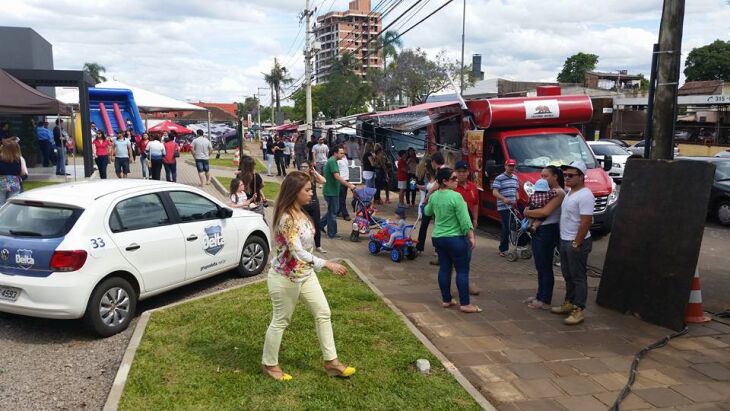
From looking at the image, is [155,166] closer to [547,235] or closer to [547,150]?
[547,150]

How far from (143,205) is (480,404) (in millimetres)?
4321

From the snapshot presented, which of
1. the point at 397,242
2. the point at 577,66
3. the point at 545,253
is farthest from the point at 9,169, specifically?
the point at 577,66

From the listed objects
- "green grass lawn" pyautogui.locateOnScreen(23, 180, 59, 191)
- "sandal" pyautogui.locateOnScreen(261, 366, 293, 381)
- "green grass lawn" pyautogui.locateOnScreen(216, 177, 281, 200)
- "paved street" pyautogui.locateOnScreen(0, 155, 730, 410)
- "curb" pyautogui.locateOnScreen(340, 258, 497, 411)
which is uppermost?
"green grass lawn" pyautogui.locateOnScreen(23, 180, 59, 191)

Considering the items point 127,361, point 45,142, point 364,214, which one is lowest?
point 127,361

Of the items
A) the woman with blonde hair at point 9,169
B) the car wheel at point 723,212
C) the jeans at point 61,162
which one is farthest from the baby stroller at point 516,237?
the jeans at point 61,162

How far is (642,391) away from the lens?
466 cm

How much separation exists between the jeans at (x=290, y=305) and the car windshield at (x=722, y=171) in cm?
1232

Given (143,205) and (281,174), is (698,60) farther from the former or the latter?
(143,205)

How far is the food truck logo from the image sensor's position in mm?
11766

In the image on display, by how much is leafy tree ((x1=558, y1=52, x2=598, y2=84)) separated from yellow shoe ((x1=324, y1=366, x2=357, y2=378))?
95.7m

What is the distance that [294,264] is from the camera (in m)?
4.36

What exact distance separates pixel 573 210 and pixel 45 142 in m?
19.4

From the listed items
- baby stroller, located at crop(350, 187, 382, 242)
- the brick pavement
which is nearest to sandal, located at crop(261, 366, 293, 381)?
the brick pavement

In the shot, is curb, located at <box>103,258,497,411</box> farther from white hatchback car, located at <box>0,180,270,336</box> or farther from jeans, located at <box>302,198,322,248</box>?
jeans, located at <box>302,198,322,248</box>
